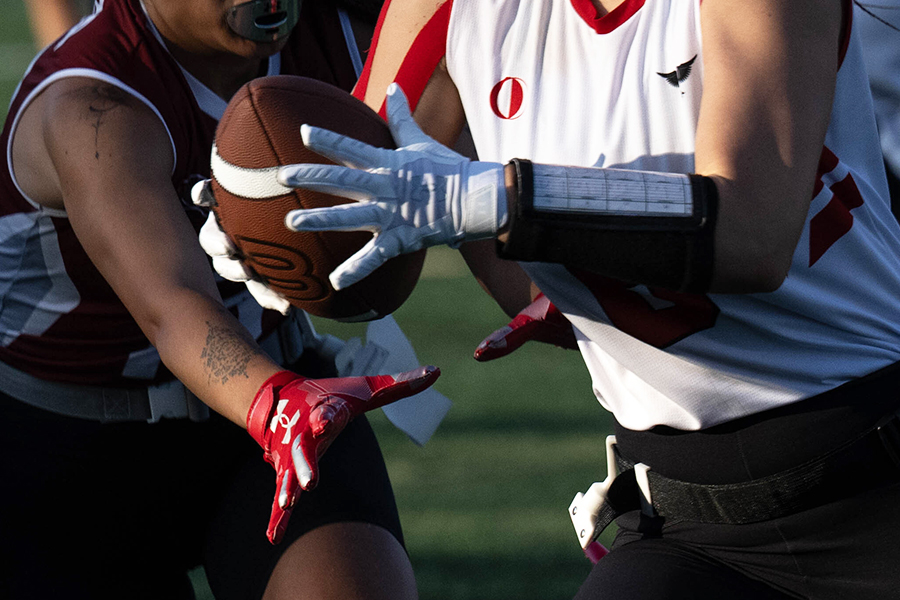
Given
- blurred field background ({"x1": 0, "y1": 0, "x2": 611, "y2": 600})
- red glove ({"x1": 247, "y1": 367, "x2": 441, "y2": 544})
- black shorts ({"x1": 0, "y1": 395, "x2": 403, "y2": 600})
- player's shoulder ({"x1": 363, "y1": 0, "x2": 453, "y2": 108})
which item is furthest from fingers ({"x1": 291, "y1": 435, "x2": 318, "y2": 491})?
blurred field background ({"x1": 0, "y1": 0, "x2": 611, "y2": 600})

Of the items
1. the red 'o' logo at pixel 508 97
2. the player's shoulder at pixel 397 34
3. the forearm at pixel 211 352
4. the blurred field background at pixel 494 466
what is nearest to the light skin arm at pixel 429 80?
the player's shoulder at pixel 397 34

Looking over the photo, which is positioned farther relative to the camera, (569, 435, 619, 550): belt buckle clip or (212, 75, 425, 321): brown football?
(569, 435, 619, 550): belt buckle clip

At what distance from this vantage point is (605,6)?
5.67ft

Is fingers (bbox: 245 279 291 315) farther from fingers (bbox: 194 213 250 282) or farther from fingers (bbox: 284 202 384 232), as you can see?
fingers (bbox: 284 202 384 232)

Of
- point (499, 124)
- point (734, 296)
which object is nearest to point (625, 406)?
point (734, 296)

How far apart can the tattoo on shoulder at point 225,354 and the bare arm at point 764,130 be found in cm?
84

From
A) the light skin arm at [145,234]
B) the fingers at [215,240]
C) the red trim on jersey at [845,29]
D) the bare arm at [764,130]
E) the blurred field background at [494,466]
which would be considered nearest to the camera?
the bare arm at [764,130]

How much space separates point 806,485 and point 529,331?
728mm

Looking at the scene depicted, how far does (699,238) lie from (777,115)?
7.5 inches

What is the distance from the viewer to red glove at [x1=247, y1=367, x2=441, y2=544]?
1.63 meters

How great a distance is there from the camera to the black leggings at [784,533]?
173 cm

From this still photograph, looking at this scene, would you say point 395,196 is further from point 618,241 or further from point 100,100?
point 100,100

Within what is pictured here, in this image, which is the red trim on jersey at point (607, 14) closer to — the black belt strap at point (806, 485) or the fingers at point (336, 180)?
the fingers at point (336, 180)

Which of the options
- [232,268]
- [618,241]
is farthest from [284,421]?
[618,241]
